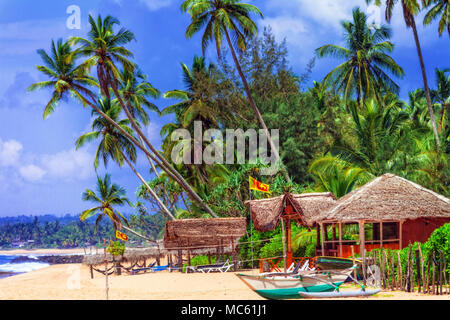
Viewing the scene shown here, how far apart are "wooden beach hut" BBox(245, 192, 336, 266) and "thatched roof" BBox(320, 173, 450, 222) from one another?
4.02ft

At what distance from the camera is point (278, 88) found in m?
35.5

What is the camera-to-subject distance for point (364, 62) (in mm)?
33500

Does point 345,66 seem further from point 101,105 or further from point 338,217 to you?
point 338,217

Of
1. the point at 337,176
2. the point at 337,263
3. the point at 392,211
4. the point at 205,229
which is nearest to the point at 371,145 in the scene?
the point at 337,176

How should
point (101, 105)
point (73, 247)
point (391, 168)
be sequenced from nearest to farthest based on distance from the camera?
point (391, 168) < point (101, 105) < point (73, 247)

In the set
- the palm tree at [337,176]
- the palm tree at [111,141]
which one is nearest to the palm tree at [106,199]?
the palm tree at [111,141]

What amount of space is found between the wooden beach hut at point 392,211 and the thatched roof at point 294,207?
0.72 meters

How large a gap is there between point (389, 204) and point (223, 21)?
17074mm

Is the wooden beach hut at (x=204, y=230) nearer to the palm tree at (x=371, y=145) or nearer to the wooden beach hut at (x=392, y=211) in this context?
the wooden beach hut at (x=392, y=211)

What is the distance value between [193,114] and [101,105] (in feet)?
20.3

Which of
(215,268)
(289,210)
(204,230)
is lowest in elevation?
(215,268)

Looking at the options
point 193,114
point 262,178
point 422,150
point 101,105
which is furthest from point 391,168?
point 101,105

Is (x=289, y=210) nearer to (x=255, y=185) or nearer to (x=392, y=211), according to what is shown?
(x=255, y=185)
